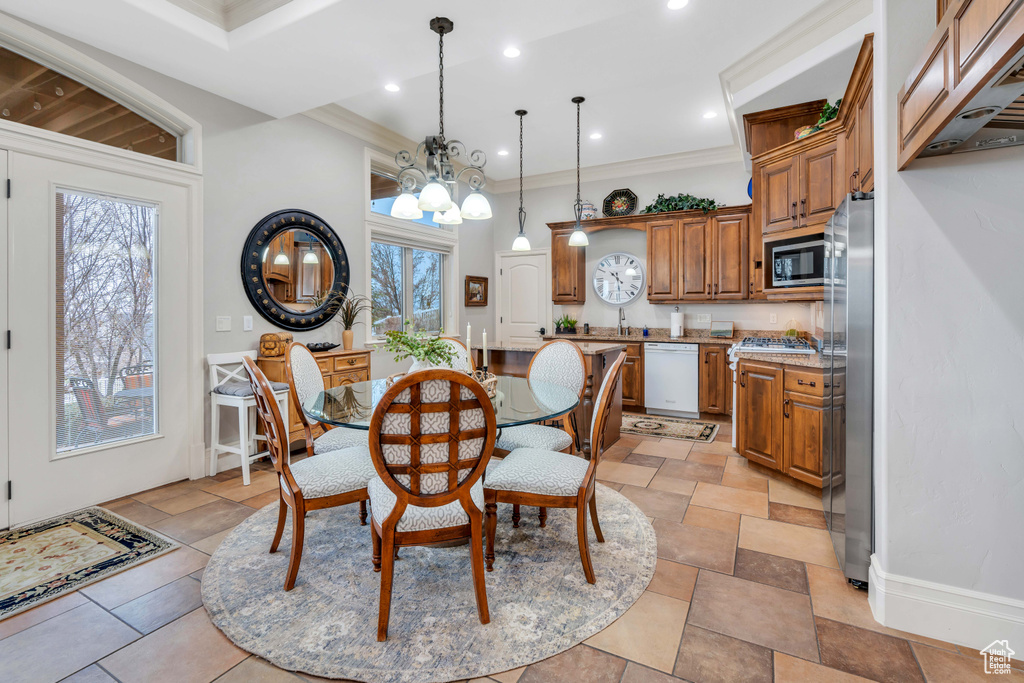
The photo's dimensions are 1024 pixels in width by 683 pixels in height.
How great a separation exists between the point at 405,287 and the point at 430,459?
407 centimetres

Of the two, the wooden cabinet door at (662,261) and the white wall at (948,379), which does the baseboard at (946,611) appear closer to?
the white wall at (948,379)

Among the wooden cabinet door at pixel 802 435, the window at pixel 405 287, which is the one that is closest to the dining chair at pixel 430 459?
the wooden cabinet door at pixel 802 435

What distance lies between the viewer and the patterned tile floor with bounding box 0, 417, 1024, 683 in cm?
155

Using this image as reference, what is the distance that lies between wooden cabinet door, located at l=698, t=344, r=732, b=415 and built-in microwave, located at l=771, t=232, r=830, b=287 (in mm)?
1417

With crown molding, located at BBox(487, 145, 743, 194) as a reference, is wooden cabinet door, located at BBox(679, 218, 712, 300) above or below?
below

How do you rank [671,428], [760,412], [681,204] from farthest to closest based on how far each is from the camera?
1. [681,204]
2. [671,428]
3. [760,412]

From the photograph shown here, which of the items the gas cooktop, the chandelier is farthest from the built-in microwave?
the chandelier

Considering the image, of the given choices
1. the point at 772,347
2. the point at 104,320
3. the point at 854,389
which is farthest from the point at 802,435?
the point at 104,320

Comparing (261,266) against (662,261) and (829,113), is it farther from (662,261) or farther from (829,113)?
(829,113)

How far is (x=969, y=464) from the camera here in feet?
5.44

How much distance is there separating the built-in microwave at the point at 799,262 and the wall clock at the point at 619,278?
224cm

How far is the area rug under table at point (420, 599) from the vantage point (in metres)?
1.61

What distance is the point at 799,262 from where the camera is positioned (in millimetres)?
3564

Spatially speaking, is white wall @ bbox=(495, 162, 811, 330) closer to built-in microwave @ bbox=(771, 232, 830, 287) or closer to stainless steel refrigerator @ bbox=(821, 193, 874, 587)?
built-in microwave @ bbox=(771, 232, 830, 287)
